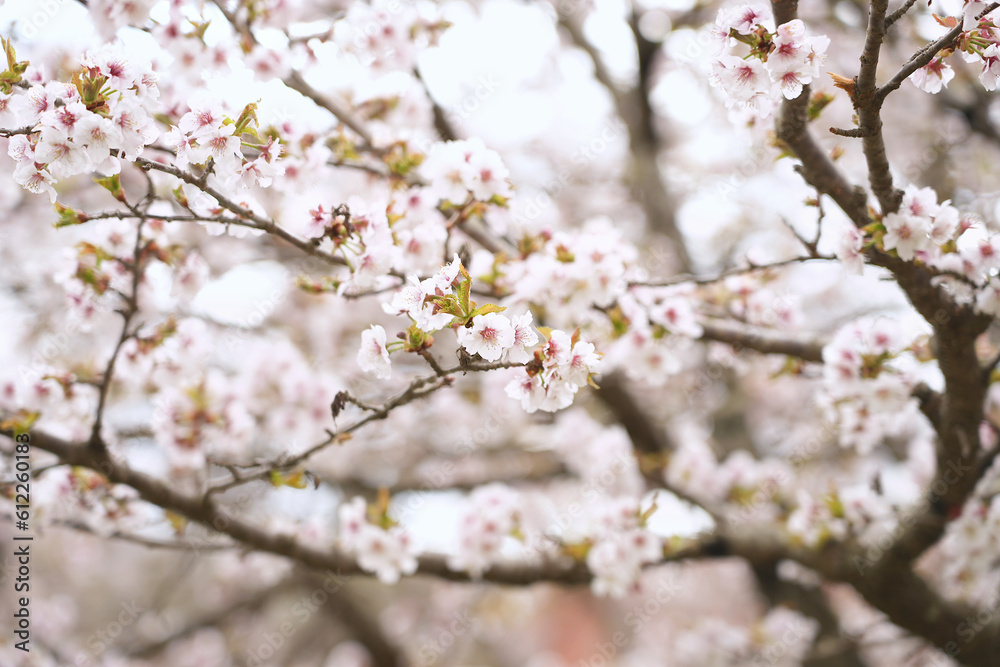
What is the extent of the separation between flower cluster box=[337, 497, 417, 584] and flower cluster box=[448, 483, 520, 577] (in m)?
0.24

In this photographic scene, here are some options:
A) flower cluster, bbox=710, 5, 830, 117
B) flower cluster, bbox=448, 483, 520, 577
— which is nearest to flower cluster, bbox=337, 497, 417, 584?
flower cluster, bbox=448, 483, 520, 577

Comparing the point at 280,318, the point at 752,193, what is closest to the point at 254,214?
the point at 280,318

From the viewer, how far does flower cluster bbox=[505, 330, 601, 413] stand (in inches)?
50.9

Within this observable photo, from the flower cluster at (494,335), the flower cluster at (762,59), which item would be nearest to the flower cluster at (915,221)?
the flower cluster at (762,59)

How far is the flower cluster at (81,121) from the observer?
3.94 ft

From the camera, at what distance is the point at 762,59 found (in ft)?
4.25

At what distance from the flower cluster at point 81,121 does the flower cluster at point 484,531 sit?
1888 millimetres

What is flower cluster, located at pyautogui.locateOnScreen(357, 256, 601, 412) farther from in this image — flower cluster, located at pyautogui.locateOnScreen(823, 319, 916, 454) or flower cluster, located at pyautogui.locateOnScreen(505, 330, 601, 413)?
flower cluster, located at pyautogui.locateOnScreen(823, 319, 916, 454)

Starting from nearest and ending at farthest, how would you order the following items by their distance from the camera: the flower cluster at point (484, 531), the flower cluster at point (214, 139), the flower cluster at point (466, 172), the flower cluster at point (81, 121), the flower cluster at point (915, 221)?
the flower cluster at point (81, 121) → the flower cluster at point (214, 139) → the flower cluster at point (915, 221) → the flower cluster at point (466, 172) → the flower cluster at point (484, 531)

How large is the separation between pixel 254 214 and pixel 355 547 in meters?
1.44

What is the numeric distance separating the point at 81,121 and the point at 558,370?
1080 millimetres

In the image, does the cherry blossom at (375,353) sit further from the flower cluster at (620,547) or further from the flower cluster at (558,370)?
the flower cluster at (620,547)

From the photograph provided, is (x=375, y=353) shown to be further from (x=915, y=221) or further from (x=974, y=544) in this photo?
(x=974, y=544)

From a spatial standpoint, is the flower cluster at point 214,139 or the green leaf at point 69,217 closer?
the flower cluster at point 214,139
